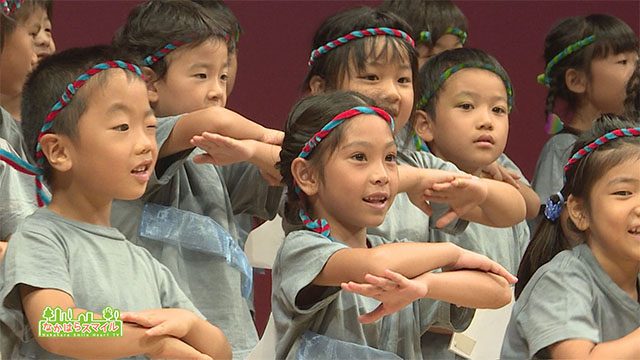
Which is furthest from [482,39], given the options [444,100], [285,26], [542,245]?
[542,245]

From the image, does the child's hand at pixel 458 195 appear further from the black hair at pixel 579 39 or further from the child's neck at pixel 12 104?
the black hair at pixel 579 39

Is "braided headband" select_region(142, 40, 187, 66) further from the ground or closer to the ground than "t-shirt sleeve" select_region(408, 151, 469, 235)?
further from the ground

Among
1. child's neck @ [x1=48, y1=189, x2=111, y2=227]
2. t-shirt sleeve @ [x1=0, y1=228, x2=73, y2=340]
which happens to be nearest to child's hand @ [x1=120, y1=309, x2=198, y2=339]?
t-shirt sleeve @ [x1=0, y1=228, x2=73, y2=340]

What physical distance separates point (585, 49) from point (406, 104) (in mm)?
1032

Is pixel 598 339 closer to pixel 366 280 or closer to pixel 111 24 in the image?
pixel 366 280

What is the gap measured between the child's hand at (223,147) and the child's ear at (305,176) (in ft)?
0.55

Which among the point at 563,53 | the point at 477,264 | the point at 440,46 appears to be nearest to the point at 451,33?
the point at 440,46

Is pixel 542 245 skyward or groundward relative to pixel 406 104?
groundward

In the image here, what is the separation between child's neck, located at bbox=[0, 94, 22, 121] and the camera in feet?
9.55

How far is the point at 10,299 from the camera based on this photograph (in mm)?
2068

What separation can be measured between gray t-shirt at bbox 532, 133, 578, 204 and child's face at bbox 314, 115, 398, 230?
1.22 metres

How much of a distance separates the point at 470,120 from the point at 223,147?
0.84m

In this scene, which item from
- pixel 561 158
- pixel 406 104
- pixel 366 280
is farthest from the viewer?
pixel 561 158

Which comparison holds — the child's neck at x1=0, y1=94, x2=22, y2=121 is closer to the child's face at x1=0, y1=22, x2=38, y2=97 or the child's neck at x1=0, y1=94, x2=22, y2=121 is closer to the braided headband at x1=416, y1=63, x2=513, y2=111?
the child's face at x1=0, y1=22, x2=38, y2=97
